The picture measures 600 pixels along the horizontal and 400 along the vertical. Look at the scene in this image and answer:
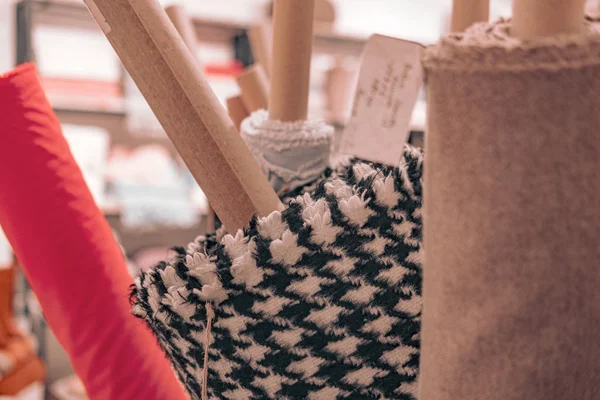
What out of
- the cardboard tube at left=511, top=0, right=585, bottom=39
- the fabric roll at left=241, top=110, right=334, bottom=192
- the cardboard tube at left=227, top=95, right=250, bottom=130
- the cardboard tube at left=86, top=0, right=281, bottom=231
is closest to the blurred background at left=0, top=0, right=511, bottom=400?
the cardboard tube at left=227, top=95, right=250, bottom=130

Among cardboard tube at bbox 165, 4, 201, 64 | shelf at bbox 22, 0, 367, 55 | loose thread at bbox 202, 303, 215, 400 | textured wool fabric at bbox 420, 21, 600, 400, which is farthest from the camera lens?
shelf at bbox 22, 0, 367, 55

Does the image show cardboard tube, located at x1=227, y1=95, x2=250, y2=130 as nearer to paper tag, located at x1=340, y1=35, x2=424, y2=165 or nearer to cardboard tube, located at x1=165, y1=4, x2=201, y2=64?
cardboard tube, located at x1=165, y1=4, x2=201, y2=64

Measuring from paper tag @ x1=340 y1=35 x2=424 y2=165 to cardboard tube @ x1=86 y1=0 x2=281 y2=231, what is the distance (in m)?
0.06

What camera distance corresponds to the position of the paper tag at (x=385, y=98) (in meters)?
0.30

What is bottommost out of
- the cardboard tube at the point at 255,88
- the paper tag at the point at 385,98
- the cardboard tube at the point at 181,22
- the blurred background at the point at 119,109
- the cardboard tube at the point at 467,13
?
the blurred background at the point at 119,109

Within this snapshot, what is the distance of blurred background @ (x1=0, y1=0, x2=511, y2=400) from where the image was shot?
6.75ft

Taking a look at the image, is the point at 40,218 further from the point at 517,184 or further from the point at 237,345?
the point at 517,184

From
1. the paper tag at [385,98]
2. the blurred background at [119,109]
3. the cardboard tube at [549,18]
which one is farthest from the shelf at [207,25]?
the cardboard tube at [549,18]

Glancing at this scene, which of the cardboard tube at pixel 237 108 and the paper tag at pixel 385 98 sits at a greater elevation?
the paper tag at pixel 385 98

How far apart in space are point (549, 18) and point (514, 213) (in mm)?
68

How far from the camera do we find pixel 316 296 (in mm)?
298

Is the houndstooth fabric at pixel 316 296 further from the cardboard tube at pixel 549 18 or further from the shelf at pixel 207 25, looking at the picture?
the shelf at pixel 207 25

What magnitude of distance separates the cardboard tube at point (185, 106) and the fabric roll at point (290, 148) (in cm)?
8

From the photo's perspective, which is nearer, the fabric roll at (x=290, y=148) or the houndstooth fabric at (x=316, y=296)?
the houndstooth fabric at (x=316, y=296)
